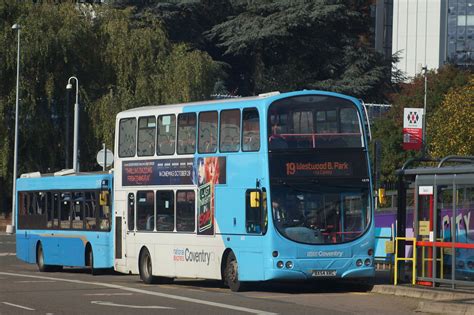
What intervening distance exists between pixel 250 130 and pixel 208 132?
1.70m

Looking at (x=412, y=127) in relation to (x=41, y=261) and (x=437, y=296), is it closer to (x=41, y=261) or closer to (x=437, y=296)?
(x=41, y=261)

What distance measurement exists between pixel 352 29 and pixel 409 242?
47.8 metres

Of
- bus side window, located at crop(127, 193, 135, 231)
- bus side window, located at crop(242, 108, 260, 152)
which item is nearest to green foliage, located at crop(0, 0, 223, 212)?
bus side window, located at crop(127, 193, 135, 231)

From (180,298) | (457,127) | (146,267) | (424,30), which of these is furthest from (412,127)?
(424,30)

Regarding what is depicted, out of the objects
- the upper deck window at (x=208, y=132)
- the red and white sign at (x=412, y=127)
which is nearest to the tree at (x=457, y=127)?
the red and white sign at (x=412, y=127)

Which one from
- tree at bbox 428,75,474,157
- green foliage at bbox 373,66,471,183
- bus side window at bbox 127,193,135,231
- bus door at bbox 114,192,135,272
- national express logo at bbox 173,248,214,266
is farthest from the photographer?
green foliage at bbox 373,66,471,183

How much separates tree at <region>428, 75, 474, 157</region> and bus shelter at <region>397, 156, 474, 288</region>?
97.3 ft

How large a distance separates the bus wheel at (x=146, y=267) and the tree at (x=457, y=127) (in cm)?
2777

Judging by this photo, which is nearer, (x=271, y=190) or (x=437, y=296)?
(x=437, y=296)

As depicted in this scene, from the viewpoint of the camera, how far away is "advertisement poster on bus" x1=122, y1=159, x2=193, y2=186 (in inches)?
1020

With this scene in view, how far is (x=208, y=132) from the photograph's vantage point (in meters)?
25.3

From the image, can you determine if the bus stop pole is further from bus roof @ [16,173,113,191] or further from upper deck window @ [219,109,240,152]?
bus roof @ [16,173,113,191]

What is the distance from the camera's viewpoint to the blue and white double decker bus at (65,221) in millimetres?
31125

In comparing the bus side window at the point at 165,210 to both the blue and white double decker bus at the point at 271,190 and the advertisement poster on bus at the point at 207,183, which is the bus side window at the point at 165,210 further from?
the advertisement poster on bus at the point at 207,183
